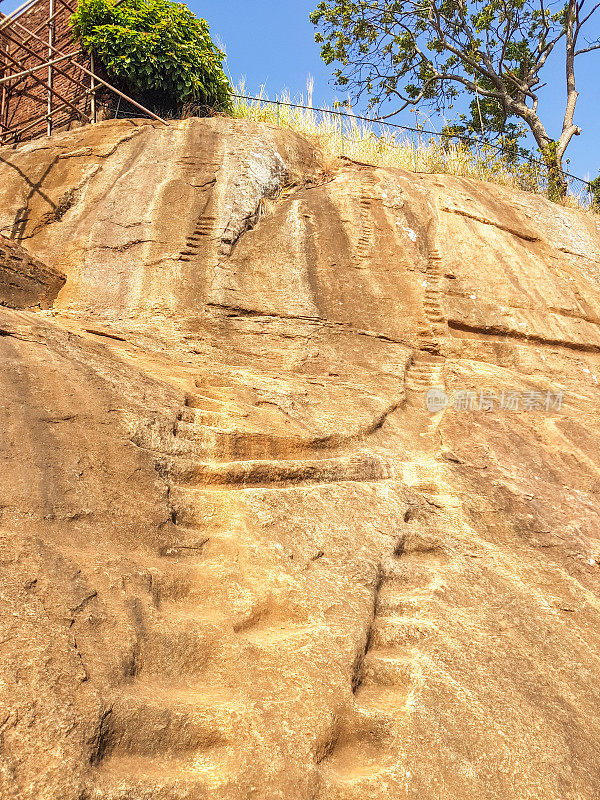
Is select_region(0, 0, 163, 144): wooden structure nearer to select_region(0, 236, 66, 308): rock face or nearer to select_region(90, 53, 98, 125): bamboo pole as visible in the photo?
select_region(90, 53, 98, 125): bamboo pole

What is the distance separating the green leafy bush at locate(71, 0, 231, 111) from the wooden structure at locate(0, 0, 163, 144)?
25 cm

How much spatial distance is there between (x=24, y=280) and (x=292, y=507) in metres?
2.73

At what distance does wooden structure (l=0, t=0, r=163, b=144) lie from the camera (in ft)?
23.9

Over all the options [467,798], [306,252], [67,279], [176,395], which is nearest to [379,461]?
[176,395]

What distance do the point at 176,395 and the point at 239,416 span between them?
0.30 metres

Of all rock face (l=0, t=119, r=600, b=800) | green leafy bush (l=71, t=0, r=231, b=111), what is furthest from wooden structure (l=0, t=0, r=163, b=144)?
rock face (l=0, t=119, r=600, b=800)

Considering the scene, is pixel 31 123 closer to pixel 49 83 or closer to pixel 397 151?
pixel 49 83

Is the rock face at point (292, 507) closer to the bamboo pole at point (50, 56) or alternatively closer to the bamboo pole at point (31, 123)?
the bamboo pole at point (50, 56)

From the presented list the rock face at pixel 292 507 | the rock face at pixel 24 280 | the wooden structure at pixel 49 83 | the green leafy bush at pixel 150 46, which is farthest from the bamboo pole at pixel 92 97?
the rock face at pixel 24 280

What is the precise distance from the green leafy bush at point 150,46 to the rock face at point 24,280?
3641 mm

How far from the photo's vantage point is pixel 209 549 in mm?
2453

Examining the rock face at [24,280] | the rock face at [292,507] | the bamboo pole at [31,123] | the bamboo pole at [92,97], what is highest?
the bamboo pole at [92,97]

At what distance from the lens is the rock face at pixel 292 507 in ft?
5.77

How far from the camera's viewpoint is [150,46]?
7215mm
